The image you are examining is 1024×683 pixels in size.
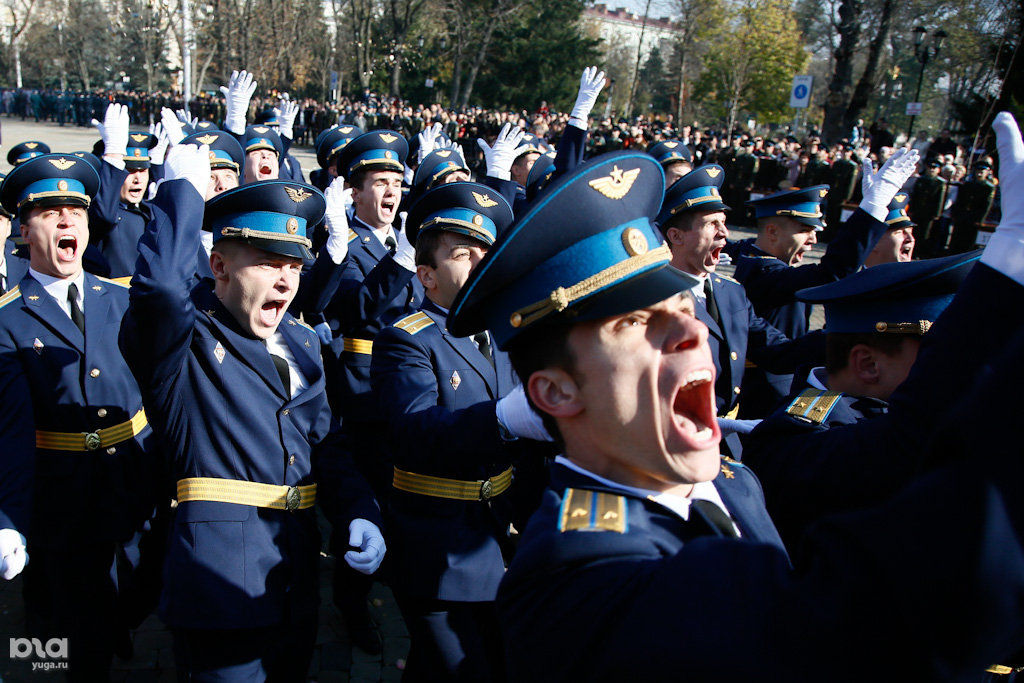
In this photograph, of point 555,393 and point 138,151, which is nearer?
point 555,393

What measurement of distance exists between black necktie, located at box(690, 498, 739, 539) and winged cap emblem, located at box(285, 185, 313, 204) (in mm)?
2074

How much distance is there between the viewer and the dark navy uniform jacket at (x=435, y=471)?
290 cm

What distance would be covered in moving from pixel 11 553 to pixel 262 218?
148 cm

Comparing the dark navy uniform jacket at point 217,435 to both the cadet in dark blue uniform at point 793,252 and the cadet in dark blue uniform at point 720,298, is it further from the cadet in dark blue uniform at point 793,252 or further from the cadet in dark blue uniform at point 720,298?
the cadet in dark blue uniform at point 793,252

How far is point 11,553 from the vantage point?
2.76m

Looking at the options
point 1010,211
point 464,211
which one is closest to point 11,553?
point 464,211

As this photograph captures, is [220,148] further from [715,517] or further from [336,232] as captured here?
[715,517]

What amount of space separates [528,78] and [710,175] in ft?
148

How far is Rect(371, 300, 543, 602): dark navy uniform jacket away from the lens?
2.90 meters

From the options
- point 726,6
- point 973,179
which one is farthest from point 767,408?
point 726,6

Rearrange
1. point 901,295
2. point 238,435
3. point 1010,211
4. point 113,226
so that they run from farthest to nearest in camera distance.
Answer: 1. point 113,226
2. point 238,435
3. point 901,295
4. point 1010,211

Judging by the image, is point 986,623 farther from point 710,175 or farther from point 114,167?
point 114,167

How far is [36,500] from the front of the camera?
3.32m

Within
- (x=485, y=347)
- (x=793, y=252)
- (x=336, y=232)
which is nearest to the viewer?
(x=485, y=347)
